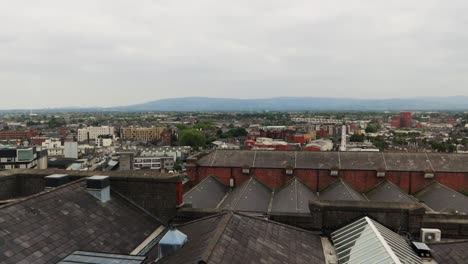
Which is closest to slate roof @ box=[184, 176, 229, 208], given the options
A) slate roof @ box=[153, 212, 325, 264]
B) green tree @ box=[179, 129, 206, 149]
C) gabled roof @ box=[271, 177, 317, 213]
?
gabled roof @ box=[271, 177, 317, 213]

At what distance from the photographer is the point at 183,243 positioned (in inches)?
510

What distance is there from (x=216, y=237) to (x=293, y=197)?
71.0 feet

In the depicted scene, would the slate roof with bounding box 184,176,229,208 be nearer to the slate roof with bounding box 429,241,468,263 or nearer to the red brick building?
the red brick building

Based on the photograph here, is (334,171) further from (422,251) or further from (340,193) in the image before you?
(422,251)

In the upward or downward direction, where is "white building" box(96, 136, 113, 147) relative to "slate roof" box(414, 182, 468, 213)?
downward

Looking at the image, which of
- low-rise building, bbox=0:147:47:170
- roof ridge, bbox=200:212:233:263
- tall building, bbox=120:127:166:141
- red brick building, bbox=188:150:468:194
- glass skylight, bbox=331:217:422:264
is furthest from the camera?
tall building, bbox=120:127:166:141

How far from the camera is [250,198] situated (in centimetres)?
3256

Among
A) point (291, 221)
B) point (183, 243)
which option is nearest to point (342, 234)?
point (291, 221)

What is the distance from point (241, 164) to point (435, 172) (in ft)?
58.8

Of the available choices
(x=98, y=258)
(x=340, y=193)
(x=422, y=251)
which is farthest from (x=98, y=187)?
(x=340, y=193)

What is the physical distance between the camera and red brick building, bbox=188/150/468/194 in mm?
36125

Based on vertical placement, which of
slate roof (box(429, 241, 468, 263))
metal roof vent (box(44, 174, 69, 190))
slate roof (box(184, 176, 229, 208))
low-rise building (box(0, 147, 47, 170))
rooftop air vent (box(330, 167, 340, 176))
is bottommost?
low-rise building (box(0, 147, 47, 170))

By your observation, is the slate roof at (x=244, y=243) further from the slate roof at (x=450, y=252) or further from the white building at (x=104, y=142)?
the white building at (x=104, y=142)

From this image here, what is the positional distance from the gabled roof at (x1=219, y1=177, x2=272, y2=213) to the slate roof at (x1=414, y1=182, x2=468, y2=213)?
13.6m
